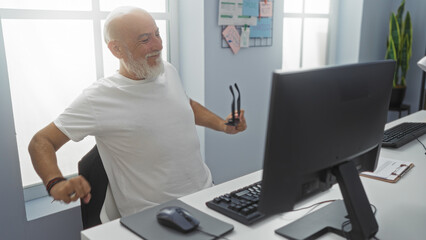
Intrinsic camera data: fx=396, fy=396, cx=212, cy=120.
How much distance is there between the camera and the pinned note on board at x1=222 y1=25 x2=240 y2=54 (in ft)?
7.97

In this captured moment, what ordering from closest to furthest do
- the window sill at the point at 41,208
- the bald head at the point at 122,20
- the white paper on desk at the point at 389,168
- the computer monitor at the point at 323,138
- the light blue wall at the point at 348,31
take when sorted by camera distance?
the computer monitor at the point at 323,138
the white paper on desk at the point at 389,168
the bald head at the point at 122,20
the window sill at the point at 41,208
the light blue wall at the point at 348,31

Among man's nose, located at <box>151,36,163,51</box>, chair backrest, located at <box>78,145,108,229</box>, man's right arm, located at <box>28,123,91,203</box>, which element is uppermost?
man's nose, located at <box>151,36,163,51</box>

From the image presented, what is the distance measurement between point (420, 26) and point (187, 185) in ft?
10.7

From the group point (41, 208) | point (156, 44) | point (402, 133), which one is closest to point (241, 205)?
point (156, 44)

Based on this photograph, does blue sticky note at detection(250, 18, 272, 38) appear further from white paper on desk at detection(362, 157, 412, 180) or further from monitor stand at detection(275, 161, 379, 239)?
monitor stand at detection(275, 161, 379, 239)

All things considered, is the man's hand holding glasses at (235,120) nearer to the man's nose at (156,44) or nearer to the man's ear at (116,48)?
the man's nose at (156,44)

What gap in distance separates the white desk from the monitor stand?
26 millimetres

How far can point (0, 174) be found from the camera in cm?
176

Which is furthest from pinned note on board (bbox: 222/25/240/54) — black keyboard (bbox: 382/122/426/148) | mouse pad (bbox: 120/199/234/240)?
mouse pad (bbox: 120/199/234/240)

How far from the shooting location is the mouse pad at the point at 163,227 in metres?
0.99

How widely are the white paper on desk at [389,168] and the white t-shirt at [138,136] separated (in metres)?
0.71

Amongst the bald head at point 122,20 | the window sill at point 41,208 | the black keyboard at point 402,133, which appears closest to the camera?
the bald head at point 122,20

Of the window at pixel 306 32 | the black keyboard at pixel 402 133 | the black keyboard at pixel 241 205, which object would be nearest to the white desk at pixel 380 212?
the black keyboard at pixel 241 205

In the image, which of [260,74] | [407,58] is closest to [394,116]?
[407,58]
